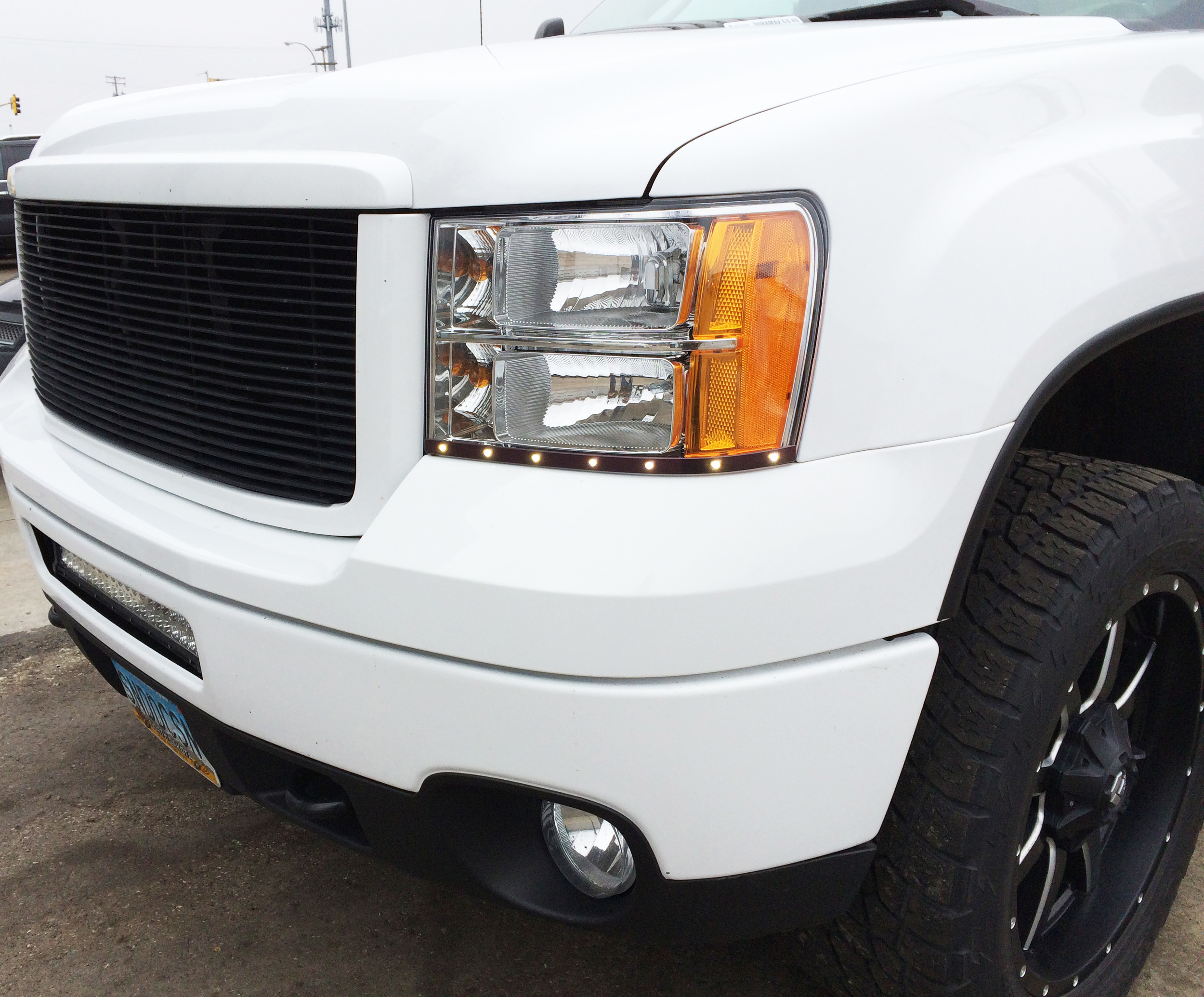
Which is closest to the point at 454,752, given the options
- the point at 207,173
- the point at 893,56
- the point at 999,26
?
the point at 207,173

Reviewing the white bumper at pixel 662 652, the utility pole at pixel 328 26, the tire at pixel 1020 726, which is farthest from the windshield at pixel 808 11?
the utility pole at pixel 328 26

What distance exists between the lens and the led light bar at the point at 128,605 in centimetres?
145

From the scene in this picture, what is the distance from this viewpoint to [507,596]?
1076 mm

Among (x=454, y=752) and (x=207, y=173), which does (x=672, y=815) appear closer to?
(x=454, y=752)

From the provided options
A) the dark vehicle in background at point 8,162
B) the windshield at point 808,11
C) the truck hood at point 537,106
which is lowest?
the dark vehicle in background at point 8,162

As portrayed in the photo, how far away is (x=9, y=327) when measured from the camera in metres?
4.78

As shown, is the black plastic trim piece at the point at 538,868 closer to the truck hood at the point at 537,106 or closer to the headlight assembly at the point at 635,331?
the headlight assembly at the point at 635,331

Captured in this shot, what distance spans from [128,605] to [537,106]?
100 centimetres

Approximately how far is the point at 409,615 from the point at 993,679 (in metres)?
0.73

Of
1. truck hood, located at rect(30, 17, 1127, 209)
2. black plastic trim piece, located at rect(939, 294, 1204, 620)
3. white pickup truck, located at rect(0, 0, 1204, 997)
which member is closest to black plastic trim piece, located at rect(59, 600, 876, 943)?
white pickup truck, located at rect(0, 0, 1204, 997)

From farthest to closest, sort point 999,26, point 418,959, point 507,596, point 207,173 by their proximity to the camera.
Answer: point 418,959, point 999,26, point 207,173, point 507,596

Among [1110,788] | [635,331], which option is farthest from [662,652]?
[1110,788]

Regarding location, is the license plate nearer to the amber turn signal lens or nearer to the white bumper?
the white bumper

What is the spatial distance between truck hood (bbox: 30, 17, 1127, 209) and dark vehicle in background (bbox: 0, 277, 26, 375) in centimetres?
352
